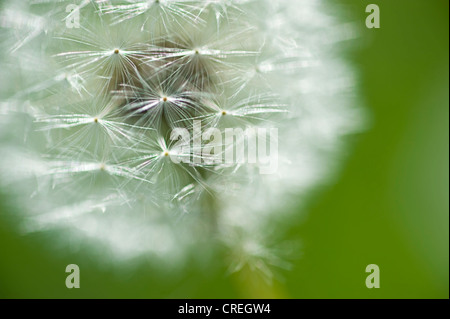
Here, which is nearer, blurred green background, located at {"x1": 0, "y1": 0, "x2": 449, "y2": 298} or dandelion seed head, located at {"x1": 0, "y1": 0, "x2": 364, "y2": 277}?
dandelion seed head, located at {"x1": 0, "y1": 0, "x2": 364, "y2": 277}

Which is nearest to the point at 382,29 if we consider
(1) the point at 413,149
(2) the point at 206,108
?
(1) the point at 413,149

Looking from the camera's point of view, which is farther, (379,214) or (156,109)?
(379,214)

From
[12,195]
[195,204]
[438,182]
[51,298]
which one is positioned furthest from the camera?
[438,182]

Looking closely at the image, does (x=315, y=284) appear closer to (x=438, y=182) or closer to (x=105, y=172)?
(x=438, y=182)

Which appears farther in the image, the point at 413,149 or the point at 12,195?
the point at 413,149

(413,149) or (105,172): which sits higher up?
(413,149)

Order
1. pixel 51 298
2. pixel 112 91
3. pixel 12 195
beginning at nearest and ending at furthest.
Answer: pixel 112 91 < pixel 12 195 < pixel 51 298

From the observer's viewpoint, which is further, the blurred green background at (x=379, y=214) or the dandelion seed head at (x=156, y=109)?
the blurred green background at (x=379, y=214)

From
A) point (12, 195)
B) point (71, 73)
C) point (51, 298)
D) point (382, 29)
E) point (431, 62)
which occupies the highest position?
point (382, 29)
